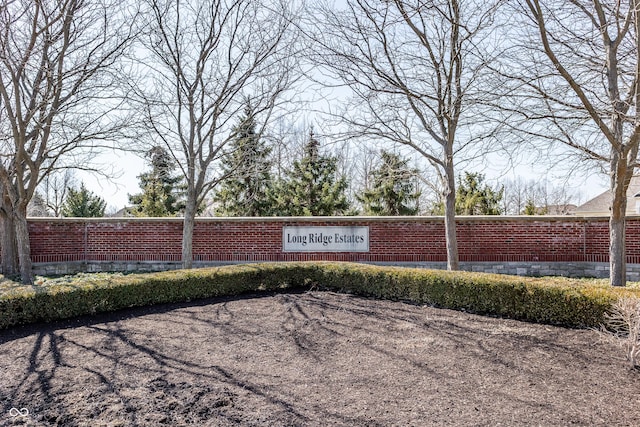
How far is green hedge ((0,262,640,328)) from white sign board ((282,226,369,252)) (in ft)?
10.0

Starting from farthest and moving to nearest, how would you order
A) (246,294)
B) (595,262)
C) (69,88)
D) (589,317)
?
(595,262) → (69,88) → (246,294) → (589,317)

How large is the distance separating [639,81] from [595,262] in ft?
21.1

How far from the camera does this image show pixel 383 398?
3.66m

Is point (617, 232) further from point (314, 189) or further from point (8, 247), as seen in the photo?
point (8, 247)

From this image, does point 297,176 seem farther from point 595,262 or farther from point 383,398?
point 383,398

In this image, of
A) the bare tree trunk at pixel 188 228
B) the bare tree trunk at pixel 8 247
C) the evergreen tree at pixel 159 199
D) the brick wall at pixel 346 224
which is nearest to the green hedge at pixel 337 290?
the bare tree trunk at pixel 188 228

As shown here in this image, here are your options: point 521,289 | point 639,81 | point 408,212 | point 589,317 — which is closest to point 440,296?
point 521,289

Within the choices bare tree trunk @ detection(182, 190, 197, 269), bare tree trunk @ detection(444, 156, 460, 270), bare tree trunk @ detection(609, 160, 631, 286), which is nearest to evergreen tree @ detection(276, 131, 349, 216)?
bare tree trunk @ detection(182, 190, 197, 269)

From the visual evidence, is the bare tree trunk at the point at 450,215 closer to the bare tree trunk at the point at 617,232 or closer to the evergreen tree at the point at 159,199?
the bare tree trunk at the point at 617,232

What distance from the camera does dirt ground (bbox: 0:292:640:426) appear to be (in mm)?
3363

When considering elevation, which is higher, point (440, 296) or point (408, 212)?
point (408, 212)
